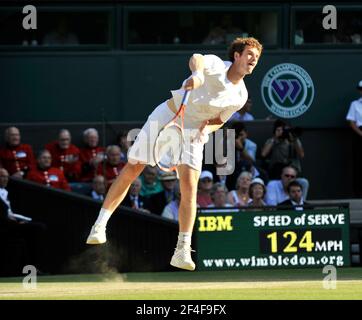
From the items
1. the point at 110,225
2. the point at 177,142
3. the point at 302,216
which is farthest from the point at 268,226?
the point at 177,142

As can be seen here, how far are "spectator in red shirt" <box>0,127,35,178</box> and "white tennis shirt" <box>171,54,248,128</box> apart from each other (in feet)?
19.3

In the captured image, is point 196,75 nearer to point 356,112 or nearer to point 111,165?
point 111,165

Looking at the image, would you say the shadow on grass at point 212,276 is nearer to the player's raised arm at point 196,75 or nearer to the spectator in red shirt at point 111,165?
the spectator in red shirt at point 111,165

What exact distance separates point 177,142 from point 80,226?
4.87 meters

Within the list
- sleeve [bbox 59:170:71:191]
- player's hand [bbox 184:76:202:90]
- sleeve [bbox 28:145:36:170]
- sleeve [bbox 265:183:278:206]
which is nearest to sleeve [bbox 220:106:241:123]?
player's hand [bbox 184:76:202:90]

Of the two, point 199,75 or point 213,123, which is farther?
point 213,123

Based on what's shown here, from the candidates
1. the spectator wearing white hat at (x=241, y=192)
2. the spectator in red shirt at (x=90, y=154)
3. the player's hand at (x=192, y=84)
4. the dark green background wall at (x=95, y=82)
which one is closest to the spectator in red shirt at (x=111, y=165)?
the spectator in red shirt at (x=90, y=154)

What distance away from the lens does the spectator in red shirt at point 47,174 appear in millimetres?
16125

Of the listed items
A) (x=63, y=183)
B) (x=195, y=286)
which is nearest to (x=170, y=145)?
(x=195, y=286)

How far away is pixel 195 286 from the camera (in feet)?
43.7

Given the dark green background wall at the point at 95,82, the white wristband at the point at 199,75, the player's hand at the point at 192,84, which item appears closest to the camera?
the player's hand at the point at 192,84

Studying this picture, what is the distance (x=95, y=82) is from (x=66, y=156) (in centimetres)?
206

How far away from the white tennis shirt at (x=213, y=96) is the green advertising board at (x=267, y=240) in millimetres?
3942

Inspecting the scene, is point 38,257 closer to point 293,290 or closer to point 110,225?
point 110,225
